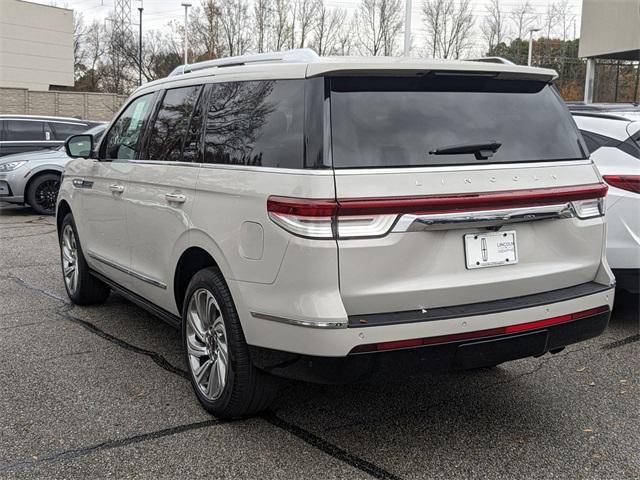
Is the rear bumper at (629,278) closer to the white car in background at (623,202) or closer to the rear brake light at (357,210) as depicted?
the white car in background at (623,202)

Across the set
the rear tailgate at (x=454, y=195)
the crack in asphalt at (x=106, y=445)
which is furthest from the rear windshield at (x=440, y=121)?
the crack in asphalt at (x=106, y=445)

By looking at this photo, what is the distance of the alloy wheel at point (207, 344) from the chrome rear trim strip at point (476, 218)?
1134 mm

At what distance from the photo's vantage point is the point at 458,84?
337 cm

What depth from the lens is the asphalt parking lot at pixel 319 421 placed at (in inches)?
128

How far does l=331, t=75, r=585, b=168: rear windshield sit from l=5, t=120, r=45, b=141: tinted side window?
13065mm

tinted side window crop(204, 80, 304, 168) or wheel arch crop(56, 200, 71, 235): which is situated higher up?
tinted side window crop(204, 80, 304, 168)

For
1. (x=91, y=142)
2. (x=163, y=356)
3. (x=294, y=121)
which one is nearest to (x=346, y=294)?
(x=294, y=121)

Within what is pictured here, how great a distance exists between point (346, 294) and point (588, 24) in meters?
26.8

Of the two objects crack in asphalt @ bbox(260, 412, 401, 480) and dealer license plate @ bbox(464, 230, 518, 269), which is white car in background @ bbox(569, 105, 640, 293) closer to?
dealer license plate @ bbox(464, 230, 518, 269)

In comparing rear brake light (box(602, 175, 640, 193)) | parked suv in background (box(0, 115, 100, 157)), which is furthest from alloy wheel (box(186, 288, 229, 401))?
parked suv in background (box(0, 115, 100, 157))

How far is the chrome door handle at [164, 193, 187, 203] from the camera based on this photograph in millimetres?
3872

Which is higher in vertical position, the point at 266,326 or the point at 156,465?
the point at 266,326

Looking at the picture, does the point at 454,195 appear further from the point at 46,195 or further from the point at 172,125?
the point at 46,195

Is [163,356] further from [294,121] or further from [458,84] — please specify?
[458,84]
